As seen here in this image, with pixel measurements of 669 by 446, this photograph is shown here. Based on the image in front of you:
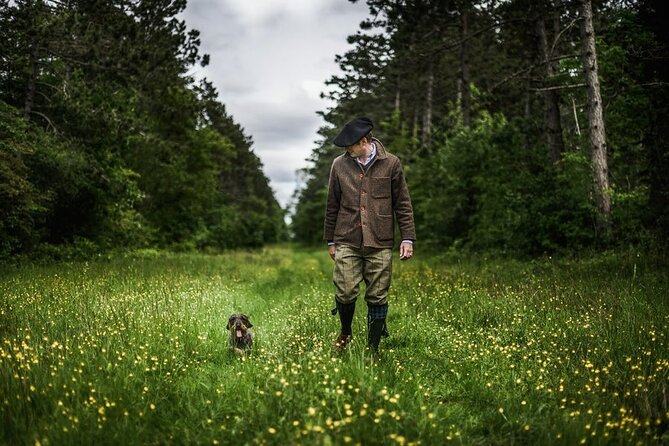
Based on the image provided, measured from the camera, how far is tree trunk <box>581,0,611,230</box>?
11.1 metres

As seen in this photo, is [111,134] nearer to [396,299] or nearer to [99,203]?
→ [99,203]

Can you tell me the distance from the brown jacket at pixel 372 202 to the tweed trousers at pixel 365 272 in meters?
0.11

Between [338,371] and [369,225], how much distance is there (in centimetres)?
178

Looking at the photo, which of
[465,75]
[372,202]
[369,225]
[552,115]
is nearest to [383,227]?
[369,225]

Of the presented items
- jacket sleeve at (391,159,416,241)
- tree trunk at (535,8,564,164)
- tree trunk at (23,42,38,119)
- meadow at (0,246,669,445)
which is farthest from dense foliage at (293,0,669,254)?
tree trunk at (23,42,38,119)

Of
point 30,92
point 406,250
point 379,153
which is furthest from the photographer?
point 30,92

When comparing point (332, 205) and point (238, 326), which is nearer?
point (238, 326)

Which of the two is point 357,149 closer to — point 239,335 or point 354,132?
point 354,132

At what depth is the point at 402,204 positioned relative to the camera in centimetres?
523

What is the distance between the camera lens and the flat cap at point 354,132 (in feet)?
16.0

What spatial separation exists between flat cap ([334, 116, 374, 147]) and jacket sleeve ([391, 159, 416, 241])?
1.70 feet

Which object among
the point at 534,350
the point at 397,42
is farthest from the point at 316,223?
the point at 534,350

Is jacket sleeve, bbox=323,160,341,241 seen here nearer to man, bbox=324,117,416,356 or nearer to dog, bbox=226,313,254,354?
man, bbox=324,117,416,356

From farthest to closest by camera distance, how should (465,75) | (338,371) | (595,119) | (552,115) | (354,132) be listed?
1. (465,75)
2. (552,115)
3. (595,119)
4. (354,132)
5. (338,371)
